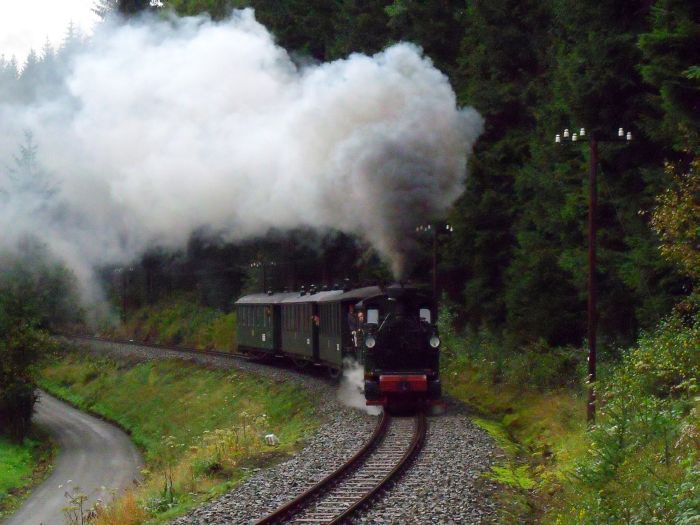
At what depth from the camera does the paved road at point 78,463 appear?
2317cm

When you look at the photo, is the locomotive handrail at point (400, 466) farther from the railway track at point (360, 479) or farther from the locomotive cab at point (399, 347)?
the locomotive cab at point (399, 347)

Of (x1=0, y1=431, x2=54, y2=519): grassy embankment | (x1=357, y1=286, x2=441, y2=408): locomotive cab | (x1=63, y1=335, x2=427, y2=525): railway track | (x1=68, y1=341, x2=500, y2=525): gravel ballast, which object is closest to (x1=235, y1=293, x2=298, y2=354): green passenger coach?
(x1=0, y1=431, x2=54, y2=519): grassy embankment

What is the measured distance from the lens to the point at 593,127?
878 inches

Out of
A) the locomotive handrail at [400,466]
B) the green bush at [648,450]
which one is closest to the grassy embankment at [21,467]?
the locomotive handrail at [400,466]

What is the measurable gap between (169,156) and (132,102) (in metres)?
3.17

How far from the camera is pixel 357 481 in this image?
46.5ft

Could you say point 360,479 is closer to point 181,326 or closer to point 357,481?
point 357,481

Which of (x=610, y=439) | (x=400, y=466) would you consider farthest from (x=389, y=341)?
(x=610, y=439)

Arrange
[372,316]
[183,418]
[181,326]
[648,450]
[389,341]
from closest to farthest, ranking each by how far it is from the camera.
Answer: [648,450] → [389,341] → [372,316] → [183,418] → [181,326]

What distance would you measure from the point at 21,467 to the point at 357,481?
60.8ft

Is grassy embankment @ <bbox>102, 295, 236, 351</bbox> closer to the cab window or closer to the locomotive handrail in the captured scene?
the cab window

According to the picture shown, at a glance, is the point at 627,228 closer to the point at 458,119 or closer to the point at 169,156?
the point at 458,119

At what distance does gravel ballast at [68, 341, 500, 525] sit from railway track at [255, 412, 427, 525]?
0.21 metres

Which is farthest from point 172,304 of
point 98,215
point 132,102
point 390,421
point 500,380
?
point 390,421
